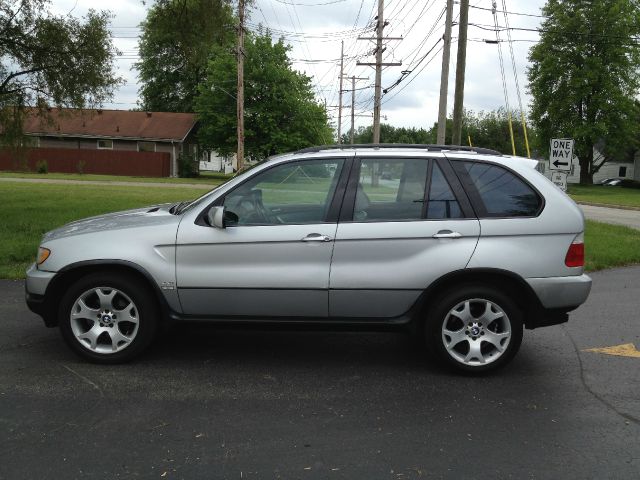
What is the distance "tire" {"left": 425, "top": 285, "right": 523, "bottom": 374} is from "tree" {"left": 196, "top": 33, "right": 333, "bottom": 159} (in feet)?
131

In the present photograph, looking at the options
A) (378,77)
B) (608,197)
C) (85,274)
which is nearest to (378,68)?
(378,77)

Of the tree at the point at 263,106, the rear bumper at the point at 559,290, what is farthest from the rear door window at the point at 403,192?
the tree at the point at 263,106

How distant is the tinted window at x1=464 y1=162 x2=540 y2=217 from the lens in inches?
186

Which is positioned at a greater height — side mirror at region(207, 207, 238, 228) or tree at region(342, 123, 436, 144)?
tree at region(342, 123, 436, 144)

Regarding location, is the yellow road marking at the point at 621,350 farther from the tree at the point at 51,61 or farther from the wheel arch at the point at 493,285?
the tree at the point at 51,61

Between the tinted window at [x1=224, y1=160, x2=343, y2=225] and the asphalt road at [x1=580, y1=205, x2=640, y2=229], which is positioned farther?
the asphalt road at [x1=580, y1=205, x2=640, y2=229]

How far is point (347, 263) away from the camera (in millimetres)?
4617

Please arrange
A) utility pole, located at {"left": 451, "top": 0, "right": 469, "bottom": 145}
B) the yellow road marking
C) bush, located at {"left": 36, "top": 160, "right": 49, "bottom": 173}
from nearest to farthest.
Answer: the yellow road marking
utility pole, located at {"left": 451, "top": 0, "right": 469, "bottom": 145}
bush, located at {"left": 36, "top": 160, "right": 49, "bottom": 173}

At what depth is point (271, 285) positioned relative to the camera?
462 centimetres

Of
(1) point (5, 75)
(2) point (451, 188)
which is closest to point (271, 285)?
(2) point (451, 188)

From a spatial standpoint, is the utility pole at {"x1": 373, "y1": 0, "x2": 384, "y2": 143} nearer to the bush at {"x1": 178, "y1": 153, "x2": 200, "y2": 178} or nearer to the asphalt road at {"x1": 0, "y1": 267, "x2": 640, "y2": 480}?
the bush at {"x1": 178, "y1": 153, "x2": 200, "y2": 178}

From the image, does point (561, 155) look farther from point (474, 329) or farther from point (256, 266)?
point (256, 266)

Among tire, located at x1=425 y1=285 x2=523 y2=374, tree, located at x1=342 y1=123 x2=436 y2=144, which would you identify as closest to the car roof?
tire, located at x1=425 y1=285 x2=523 y2=374

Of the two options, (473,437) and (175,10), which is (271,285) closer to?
(473,437)
